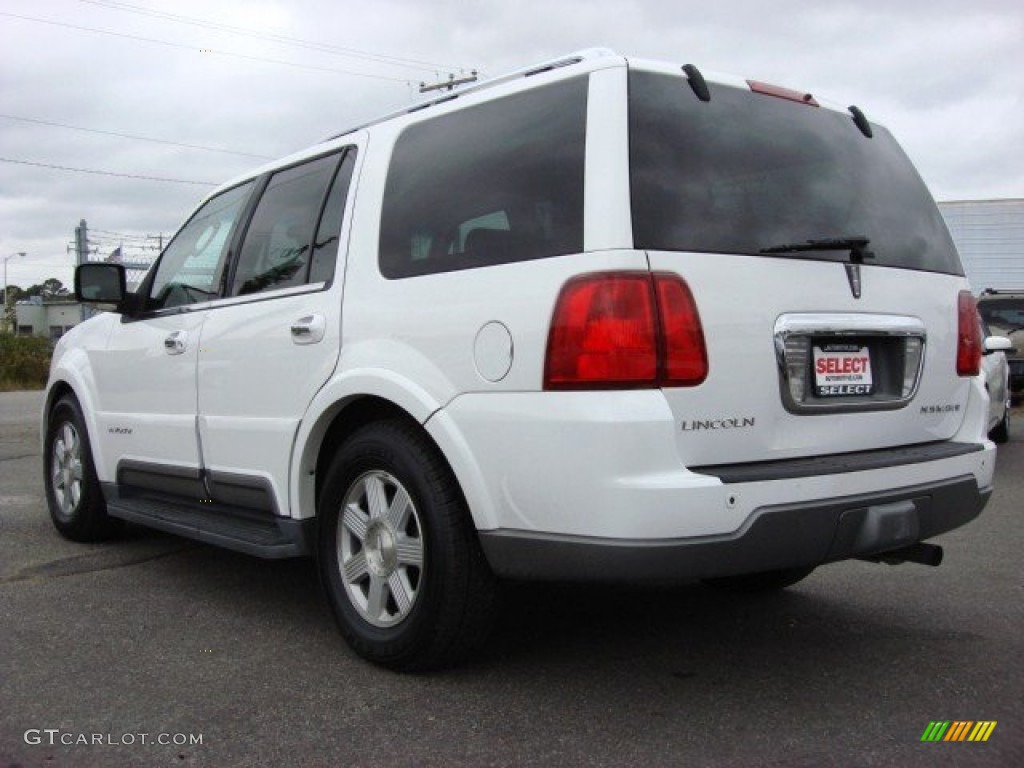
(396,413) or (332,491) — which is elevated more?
(396,413)

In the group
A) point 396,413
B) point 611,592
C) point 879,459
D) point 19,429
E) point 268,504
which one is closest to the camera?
point 879,459

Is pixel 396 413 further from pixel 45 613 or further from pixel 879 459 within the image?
pixel 45 613

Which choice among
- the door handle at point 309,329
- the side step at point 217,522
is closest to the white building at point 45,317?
the side step at point 217,522

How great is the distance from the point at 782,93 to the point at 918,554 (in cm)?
164

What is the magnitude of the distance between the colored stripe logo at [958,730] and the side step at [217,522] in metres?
2.19

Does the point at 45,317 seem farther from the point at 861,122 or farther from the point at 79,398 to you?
the point at 861,122

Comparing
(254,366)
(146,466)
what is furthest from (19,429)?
(254,366)

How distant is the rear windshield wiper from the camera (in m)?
2.95

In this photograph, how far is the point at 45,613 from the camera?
4.03m

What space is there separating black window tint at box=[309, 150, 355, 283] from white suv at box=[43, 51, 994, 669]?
0.01 meters

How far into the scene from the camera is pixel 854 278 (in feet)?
10.1

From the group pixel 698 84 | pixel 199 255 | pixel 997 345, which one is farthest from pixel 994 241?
pixel 698 84

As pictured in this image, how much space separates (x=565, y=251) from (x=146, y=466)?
270 cm

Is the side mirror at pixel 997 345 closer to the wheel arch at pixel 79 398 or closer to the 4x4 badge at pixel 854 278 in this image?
the 4x4 badge at pixel 854 278
